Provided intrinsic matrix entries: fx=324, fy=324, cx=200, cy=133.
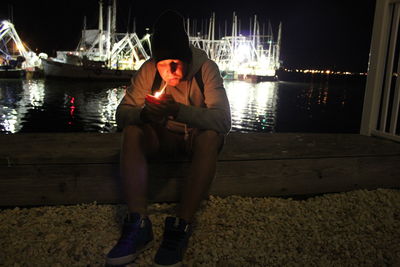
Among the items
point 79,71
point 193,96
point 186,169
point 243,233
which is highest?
point 79,71

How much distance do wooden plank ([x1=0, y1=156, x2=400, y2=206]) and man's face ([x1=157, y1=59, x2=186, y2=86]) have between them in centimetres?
70

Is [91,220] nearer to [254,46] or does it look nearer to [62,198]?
[62,198]

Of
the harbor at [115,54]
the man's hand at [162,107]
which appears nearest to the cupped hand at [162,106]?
the man's hand at [162,107]

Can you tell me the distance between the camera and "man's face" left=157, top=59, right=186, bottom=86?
199 centimetres

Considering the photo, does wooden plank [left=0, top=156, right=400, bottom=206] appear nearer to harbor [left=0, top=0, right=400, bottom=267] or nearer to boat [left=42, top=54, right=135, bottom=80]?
harbor [left=0, top=0, right=400, bottom=267]

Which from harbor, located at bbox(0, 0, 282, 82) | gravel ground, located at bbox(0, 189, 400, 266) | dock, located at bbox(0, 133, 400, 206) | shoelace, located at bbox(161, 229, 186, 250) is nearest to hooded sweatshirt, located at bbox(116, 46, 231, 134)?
dock, located at bbox(0, 133, 400, 206)

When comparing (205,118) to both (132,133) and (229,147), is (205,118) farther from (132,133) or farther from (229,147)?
(229,147)

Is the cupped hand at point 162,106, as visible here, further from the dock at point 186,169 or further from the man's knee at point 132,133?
the dock at point 186,169

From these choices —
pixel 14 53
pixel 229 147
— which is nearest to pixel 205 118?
pixel 229 147

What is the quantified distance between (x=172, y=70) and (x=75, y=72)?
39.1 meters

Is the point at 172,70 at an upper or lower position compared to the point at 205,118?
upper

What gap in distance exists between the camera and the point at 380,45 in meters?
3.46

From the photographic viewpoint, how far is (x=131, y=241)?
5.74 feet

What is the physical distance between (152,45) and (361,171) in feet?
7.06
